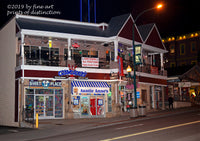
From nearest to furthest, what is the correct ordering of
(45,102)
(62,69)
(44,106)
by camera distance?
(44,106) → (45,102) → (62,69)

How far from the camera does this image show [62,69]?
30.2m

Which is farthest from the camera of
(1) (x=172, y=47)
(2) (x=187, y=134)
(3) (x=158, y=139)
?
(1) (x=172, y=47)

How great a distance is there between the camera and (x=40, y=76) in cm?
2914

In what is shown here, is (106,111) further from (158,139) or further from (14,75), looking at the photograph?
(158,139)

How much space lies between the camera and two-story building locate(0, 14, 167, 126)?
2923cm

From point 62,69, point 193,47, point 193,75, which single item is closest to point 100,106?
point 62,69

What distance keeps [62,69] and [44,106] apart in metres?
4.07

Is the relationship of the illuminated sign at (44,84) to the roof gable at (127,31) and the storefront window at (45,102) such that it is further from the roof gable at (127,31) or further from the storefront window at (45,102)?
the roof gable at (127,31)

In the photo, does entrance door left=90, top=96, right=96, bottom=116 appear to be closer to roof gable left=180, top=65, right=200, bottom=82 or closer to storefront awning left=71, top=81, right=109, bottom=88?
storefront awning left=71, top=81, right=109, bottom=88


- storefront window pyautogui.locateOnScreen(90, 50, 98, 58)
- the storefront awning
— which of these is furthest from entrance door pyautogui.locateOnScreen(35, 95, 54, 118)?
storefront window pyautogui.locateOnScreen(90, 50, 98, 58)

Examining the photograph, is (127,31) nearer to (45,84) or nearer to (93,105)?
(93,105)

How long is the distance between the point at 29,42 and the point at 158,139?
20.5m

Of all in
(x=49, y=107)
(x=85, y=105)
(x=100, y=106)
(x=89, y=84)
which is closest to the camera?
(x=49, y=107)

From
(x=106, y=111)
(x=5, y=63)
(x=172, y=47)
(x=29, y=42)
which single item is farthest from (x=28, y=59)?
(x=172, y=47)
